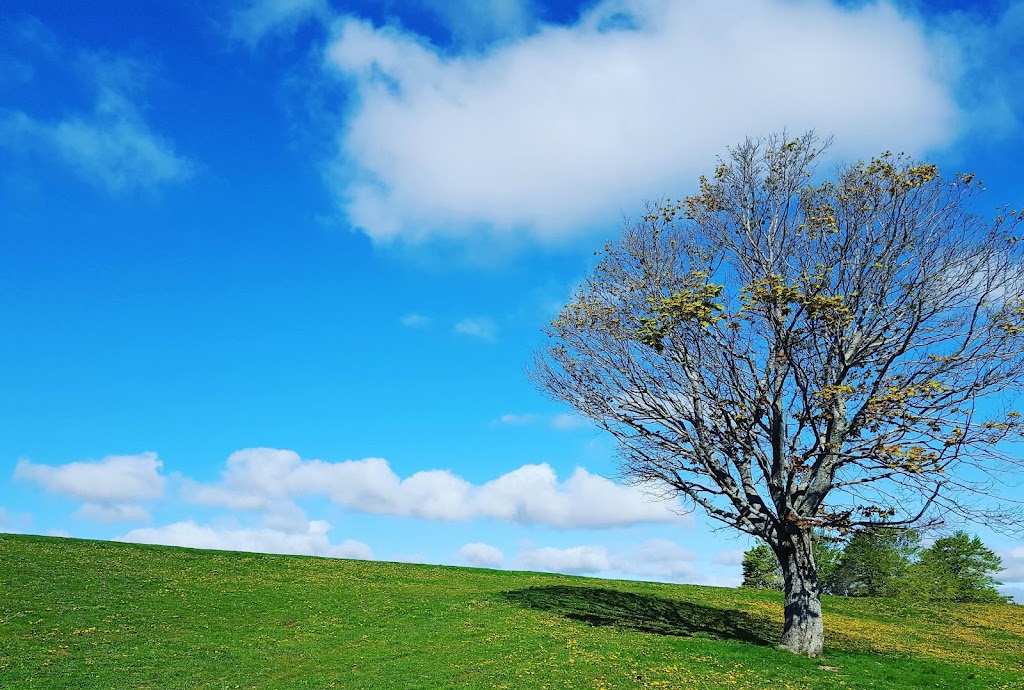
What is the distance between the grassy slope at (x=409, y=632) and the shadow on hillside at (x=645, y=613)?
0.56ft

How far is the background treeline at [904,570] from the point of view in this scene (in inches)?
2517

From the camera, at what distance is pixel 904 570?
2800 inches

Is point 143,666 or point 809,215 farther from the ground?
point 809,215

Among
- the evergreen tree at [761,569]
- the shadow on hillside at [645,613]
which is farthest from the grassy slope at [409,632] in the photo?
the evergreen tree at [761,569]

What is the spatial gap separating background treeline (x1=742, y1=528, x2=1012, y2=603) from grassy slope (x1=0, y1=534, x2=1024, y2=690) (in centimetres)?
2221

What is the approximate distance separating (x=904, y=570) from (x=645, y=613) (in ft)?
166

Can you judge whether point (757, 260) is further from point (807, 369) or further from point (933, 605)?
point (933, 605)

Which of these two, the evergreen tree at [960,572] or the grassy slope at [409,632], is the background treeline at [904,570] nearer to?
the evergreen tree at [960,572]

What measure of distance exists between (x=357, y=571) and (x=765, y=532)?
26.2 metres

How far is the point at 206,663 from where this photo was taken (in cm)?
2397

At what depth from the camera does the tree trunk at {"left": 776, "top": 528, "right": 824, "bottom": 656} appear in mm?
26125

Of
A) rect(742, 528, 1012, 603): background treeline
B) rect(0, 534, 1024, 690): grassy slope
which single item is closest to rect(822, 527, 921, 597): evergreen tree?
rect(742, 528, 1012, 603): background treeline

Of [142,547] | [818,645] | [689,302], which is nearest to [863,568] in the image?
[818,645]

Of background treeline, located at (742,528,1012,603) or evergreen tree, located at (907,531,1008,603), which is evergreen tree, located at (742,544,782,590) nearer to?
background treeline, located at (742,528,1012,603)
